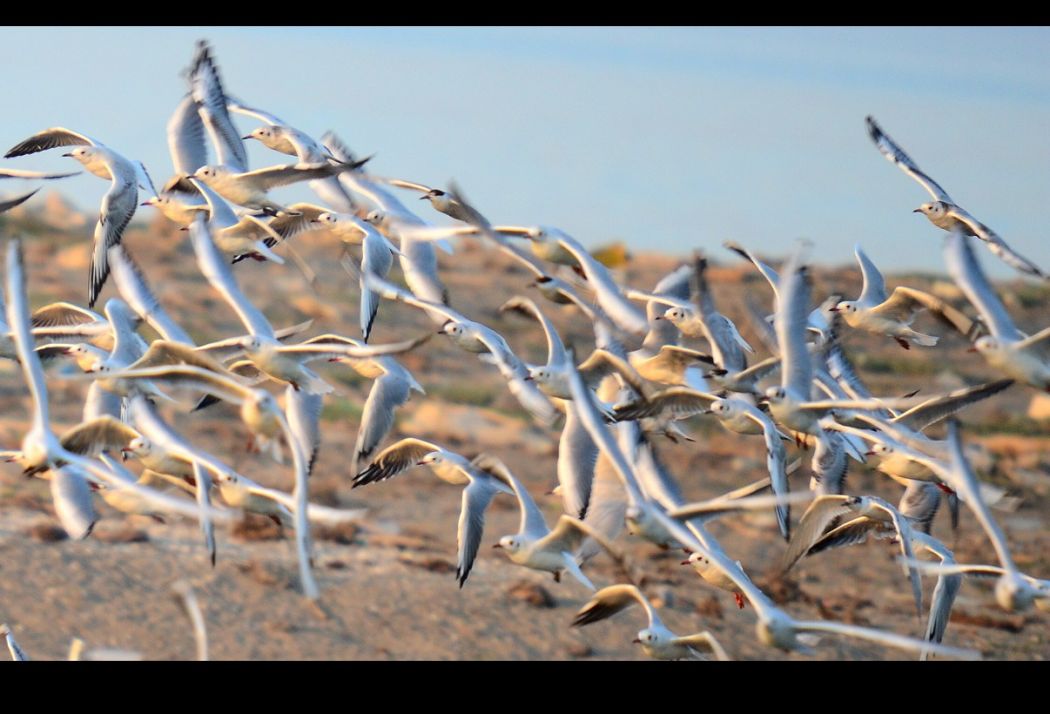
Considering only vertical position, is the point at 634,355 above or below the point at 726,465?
above

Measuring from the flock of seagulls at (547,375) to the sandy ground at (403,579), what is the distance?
12.9 ft

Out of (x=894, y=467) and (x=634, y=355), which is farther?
(x=634, y=355)

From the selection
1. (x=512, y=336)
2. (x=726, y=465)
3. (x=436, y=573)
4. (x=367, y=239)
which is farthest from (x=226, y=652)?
(x=512, y=336)

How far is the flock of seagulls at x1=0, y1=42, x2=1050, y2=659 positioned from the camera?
8406mm

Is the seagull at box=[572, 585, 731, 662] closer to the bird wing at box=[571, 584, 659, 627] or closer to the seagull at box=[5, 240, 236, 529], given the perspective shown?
the bird wing at box=[571, 584, 659, 627]

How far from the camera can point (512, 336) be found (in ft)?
118

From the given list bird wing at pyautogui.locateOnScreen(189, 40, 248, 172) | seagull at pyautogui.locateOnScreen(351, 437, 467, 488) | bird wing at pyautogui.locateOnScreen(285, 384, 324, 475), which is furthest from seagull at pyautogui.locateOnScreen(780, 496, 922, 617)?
bird wing at pyautogui.locateOnScreen(189, 40, 248, 172)

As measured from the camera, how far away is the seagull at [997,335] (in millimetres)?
8289

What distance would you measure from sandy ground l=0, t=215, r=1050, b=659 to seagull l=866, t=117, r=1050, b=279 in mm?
4707

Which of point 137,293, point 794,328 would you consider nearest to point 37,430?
point 137,293

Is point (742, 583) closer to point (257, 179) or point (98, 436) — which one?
point (98, 436)

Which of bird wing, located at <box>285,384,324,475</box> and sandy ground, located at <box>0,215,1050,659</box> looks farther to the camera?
sandy ground, located at <box>0,215,1050,659</box>

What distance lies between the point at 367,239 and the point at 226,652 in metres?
4.99
